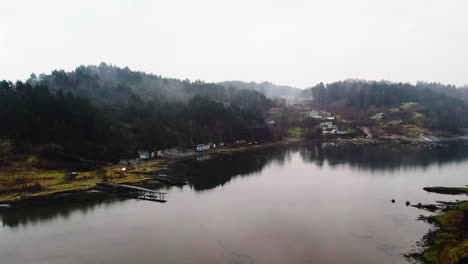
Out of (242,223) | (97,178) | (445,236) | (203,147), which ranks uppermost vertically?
(203,147)

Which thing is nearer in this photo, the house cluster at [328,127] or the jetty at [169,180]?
the jetty at [169,180]

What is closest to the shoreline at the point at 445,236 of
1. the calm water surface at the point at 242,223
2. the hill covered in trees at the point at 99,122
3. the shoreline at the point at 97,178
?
the calm water surface at the point at 242,223

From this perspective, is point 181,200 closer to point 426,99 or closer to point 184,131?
point 184,131

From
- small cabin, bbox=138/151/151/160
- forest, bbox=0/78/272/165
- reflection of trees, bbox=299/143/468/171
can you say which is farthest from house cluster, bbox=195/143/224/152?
reflection of trees, bbox=299/143/468/171

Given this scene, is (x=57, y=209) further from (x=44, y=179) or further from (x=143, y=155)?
(x=143, y=155)

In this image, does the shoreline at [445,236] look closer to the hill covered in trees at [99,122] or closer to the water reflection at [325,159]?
the water reflection at [325,159]

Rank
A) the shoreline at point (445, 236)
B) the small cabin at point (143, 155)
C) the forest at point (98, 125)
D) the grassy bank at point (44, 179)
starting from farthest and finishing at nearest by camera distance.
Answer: the small cabin at point (143, 155)
the forest at point (98, 125)
the grassy bank at point (44, 179)
the shoreline at point (445, 236)

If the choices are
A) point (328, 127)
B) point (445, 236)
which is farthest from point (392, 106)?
point (445, 236)
